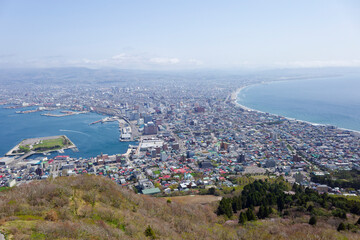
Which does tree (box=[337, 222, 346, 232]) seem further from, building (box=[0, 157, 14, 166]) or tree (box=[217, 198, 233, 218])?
building (box=[0, 157, 14, 166])

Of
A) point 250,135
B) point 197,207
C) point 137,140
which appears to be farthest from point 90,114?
point 197,207

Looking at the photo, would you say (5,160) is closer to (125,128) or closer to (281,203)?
(125,128)

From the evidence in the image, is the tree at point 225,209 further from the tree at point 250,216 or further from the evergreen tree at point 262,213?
the evergreen tree at point 262,213

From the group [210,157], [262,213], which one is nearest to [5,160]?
[210,157]

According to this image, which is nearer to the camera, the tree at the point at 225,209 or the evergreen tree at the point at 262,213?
the evergreen tree at the point at 262,213

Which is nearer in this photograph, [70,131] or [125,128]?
[70,131]

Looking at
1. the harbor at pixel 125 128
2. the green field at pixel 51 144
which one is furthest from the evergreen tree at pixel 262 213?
the green field at pixel 51 144
